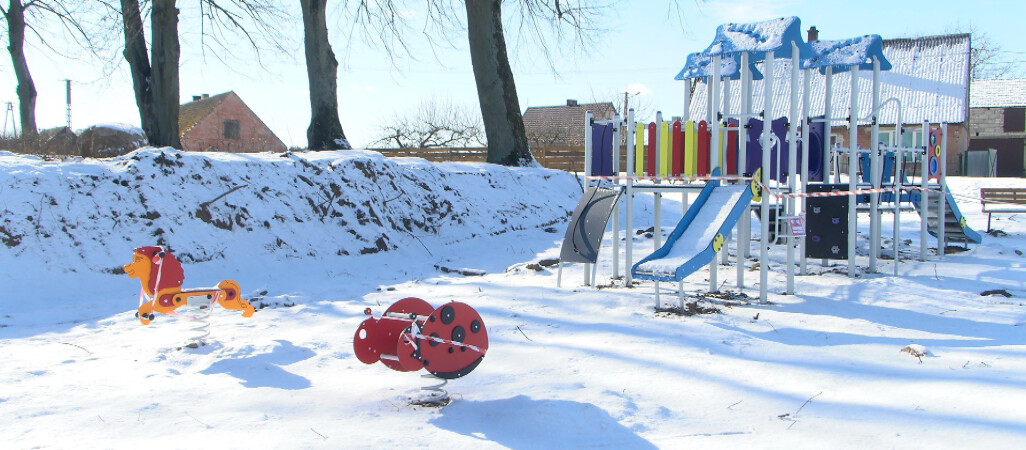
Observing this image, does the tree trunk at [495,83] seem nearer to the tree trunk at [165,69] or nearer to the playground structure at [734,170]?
the tree trunk at [165,69]

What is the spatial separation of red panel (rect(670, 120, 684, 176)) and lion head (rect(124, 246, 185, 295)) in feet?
15.8

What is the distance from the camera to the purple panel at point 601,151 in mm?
8422

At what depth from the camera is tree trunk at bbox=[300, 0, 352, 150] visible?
15.2 m

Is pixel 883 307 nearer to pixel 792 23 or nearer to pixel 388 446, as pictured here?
pixel 792 23

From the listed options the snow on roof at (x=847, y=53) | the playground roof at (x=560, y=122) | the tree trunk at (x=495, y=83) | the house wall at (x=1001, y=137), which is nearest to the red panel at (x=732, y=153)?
the snow on roof at (x=847, y=53)

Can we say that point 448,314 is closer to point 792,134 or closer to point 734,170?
point 734,170

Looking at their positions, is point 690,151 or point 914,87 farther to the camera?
point 914,87

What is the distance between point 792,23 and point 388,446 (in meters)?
6.10

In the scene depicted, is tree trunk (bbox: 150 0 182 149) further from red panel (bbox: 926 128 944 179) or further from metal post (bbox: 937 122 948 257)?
metal post (bbox: 937 122 948 257)

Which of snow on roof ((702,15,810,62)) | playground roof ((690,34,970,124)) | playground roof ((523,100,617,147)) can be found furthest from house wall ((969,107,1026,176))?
snow on roof ((702,15,810,62))

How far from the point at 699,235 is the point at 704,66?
265 centimetres

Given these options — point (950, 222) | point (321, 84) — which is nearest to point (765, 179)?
point (950, 222)

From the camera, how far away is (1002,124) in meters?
44.1

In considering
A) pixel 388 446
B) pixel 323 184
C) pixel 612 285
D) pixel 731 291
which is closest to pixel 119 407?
pixel 388 446
